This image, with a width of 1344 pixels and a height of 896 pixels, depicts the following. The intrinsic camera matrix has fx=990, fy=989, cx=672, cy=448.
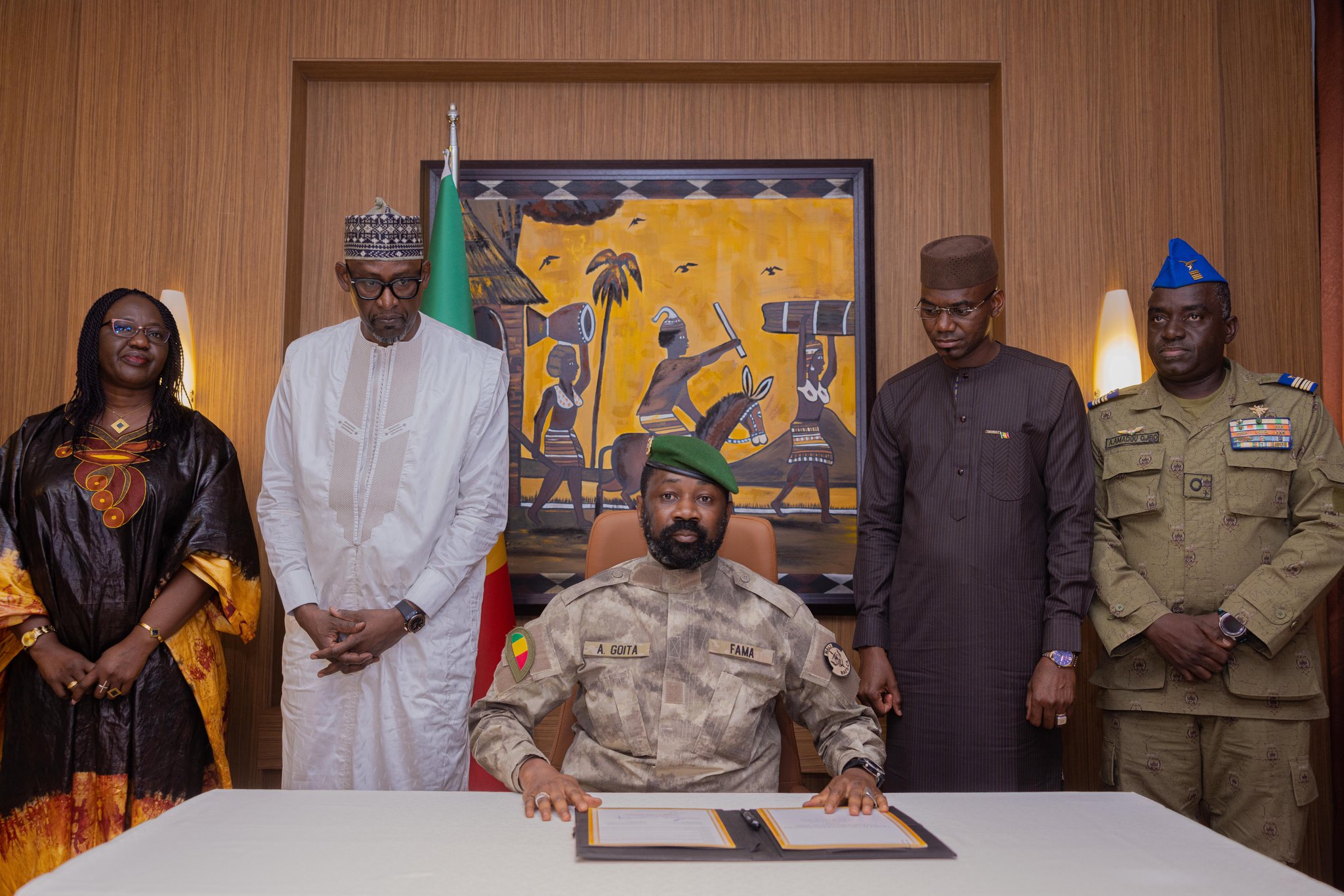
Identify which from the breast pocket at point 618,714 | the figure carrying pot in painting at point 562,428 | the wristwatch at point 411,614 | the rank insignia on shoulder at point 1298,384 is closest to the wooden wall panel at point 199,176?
the figure carrying pot in painting at point 562,428

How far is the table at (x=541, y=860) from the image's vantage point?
4.62 feet

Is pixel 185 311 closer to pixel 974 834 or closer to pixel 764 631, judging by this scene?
pixel 764 631

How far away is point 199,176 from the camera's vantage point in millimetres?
4039

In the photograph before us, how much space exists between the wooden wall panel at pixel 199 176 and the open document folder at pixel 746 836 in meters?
2.78

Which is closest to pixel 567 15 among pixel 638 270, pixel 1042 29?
pixel 638 270

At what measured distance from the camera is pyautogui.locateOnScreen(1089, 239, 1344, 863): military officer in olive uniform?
2.84 meters

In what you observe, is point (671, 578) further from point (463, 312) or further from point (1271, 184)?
point (1271, 184)

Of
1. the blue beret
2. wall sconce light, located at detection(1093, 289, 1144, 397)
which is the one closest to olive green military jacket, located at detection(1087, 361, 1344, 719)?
the blue beret

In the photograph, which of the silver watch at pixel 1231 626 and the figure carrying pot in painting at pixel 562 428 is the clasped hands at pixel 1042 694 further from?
the figure carrying pot in painting at pixel 562 428

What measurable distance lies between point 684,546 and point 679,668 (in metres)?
0.29

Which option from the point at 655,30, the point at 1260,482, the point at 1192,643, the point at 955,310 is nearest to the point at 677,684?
the point at 955,310

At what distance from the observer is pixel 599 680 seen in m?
2.29

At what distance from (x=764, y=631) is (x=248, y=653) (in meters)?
2.54

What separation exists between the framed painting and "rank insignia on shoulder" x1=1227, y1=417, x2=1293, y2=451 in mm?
1402
